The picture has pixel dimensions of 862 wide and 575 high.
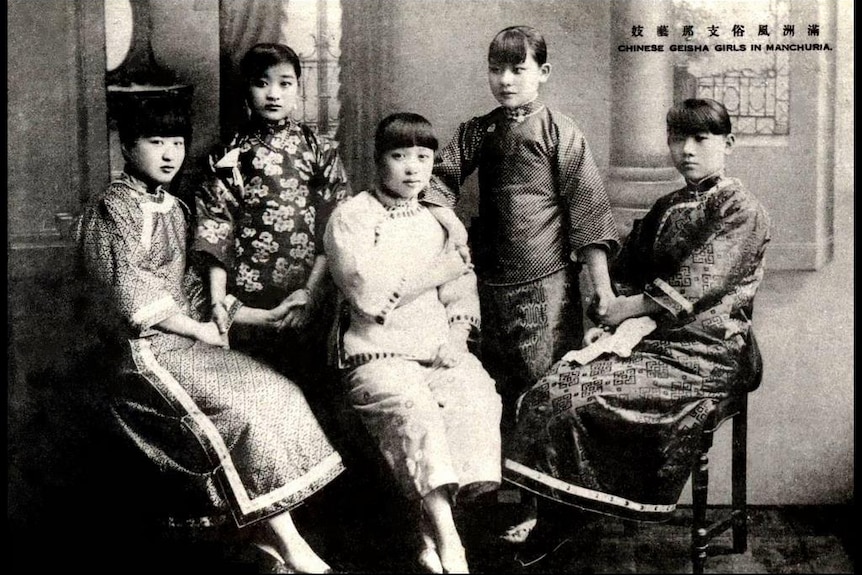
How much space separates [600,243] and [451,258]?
1.39ft

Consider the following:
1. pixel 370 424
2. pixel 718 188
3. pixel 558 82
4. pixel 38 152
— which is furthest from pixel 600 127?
pixel 38 152

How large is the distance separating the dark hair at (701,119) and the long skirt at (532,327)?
50 cm

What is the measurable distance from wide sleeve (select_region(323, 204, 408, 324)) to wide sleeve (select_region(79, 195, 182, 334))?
48 centimetres

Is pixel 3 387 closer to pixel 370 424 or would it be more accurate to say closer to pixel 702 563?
pixel 370 424

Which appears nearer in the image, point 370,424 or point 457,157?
point 370,424

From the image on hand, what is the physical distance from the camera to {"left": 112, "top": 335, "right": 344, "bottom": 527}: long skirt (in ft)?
8.80

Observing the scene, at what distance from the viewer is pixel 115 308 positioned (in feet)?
9.13

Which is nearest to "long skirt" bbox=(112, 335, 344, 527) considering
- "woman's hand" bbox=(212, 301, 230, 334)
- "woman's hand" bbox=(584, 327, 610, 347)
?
"woman's hand" bbox=(212, 301, 230, 334)

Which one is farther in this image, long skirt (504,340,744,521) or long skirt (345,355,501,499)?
long skirt (504,340,744,521)

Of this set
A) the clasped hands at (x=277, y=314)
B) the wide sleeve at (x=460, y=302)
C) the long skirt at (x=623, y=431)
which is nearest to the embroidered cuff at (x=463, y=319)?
the wide sleeve at (x=460, y=302)

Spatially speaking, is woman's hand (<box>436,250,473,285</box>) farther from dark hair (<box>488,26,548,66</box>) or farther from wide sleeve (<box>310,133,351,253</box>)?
dark hair (<box>488,26,548,66</box>)

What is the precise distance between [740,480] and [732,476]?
24mm

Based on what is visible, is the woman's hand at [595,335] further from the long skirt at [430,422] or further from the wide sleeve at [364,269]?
the wide sleeve at [364,269]

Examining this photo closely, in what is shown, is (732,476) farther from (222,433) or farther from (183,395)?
(183,395)
